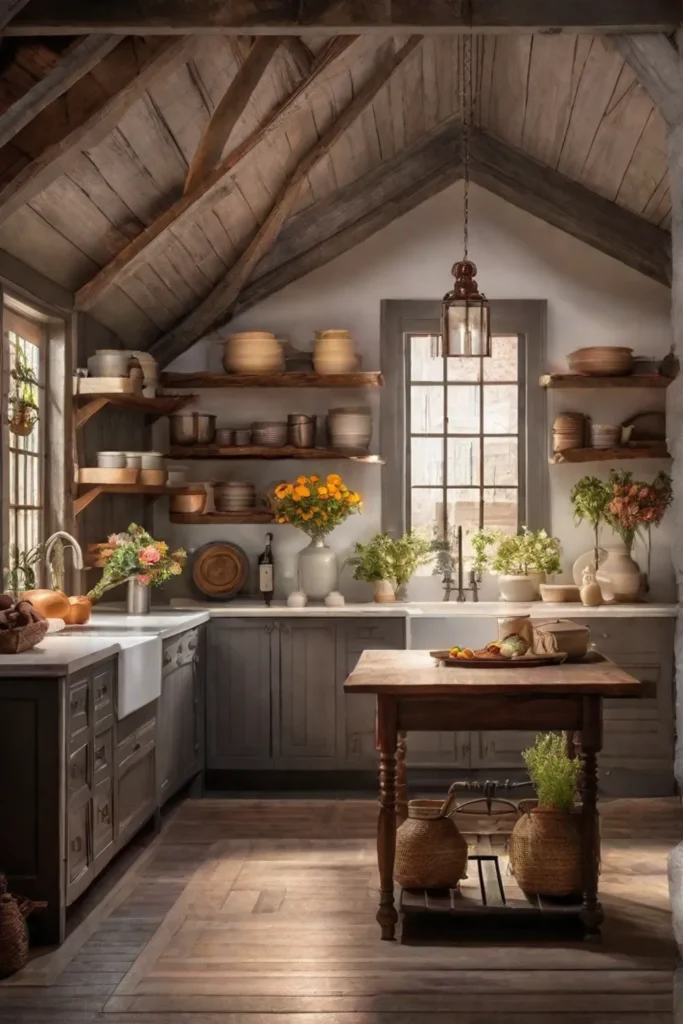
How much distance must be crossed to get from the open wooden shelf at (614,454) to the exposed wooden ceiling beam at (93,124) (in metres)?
3.34

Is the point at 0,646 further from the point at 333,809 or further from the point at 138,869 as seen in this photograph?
the point at 333,809

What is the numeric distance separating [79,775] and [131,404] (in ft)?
8.69

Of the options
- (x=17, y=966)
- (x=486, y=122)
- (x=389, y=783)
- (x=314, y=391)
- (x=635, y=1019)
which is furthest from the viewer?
(x=314, y=391)

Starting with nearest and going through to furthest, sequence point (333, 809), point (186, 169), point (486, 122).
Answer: point (186, 169), point (333, 809), point (486, 122)

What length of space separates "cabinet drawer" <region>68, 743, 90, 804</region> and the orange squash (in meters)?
0.98

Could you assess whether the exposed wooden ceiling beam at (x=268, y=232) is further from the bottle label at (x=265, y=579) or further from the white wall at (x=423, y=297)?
the bottle label at (x=265, y=579)

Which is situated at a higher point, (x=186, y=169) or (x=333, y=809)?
(x=186, y=169)

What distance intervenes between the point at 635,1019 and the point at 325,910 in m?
1.35

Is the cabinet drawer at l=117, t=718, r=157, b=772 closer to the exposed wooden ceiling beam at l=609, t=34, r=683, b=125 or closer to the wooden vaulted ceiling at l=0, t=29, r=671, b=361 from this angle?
the wooden vaulted ceiling at l=0, t=29, r=671, b=361

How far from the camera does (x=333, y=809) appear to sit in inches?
240

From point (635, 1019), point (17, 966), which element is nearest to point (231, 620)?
point (17, 966)

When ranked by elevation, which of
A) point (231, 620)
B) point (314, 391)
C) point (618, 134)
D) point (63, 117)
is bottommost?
point (231, 620)

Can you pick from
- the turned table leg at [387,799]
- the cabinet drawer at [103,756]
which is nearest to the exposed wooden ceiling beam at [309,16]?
the turned table leg at [387,799]

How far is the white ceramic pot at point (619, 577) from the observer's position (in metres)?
6.70
